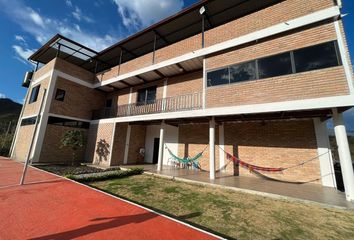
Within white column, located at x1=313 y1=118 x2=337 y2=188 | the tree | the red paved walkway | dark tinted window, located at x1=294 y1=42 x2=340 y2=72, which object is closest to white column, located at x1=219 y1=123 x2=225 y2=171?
white column, located at x1=313 y1=118 x2=337 y2=188

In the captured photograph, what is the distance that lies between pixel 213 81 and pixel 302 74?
3495 mm

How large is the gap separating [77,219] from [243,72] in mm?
7646

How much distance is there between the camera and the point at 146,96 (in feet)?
43.0

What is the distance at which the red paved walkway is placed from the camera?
303 cm

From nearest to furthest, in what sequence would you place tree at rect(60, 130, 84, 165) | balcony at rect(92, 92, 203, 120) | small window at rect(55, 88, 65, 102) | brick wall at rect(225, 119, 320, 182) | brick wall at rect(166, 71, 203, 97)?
brick wall at rect(225, 119, 320, 182) < balcony at rect(92, 92, 203, 120) < brick wall at rect(166, 71, 203, 97) < tree at rect(60, 130, 84, 165) < small window at rect(55, 88, 65, 102)

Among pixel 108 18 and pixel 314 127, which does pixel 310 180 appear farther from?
pixel 108 18

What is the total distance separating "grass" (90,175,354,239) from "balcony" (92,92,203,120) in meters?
4.60

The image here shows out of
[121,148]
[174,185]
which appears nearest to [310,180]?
[174,185]

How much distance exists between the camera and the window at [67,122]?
1196 centimetres

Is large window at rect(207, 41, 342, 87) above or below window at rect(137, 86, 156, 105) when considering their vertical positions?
below

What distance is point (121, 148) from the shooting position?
12.3 meters

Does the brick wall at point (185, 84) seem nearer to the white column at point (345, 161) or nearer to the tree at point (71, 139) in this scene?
the white column at point (345, 161)

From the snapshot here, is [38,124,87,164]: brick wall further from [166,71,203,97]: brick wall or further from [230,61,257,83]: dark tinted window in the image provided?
[230,61,257,83]: dark tinted window

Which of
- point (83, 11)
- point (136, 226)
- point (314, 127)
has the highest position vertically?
point (83, 11)
